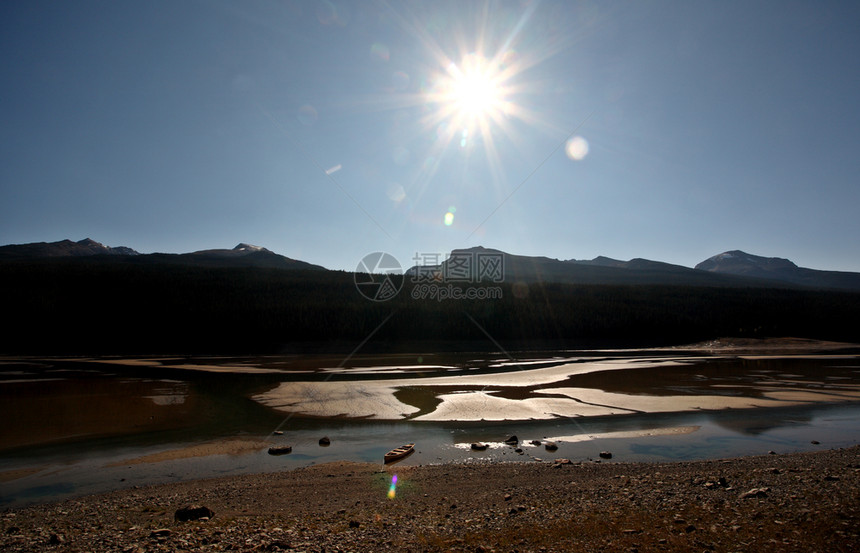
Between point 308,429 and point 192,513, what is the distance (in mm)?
8892

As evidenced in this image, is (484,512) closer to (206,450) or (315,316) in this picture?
(206,450)

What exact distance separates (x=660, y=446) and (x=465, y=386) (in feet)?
43.0

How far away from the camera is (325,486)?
10023 mm

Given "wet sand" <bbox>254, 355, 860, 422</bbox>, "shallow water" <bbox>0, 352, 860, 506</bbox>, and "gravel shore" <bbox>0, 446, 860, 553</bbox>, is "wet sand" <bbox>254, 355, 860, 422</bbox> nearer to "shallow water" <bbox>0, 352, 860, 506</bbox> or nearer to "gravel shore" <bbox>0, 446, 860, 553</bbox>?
"shallow water" <bbox>0, 352, 860, 506</bbox>

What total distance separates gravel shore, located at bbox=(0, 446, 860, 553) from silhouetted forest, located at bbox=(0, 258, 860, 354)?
47.4 m

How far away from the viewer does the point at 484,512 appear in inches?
313

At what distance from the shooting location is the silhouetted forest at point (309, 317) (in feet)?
200

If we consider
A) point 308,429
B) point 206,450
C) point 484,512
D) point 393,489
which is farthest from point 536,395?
point 484,512

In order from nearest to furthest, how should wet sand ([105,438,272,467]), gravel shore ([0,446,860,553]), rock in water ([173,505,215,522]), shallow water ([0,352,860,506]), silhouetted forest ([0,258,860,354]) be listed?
1. gravel shore ([0,446,860,553])
2. rock in water ([173,505,215,522])
3. shallow water ([0,352,860,506])
4. wet sand ([105,438,272,467])
5. silhouetted forest ([0,258,860,354])

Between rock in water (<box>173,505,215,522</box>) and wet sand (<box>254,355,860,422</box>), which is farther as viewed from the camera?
wet sand (<box>254,355,860,422</box>)

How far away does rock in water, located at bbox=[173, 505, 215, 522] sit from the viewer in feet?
25.4

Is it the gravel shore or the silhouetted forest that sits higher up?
the silhouetted forest

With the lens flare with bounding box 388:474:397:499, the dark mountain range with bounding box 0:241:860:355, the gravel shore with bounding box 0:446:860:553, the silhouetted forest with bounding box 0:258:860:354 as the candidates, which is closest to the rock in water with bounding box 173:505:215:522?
the gravel shore with bounding box 0:446:860:553

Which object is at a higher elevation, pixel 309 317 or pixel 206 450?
pixel 309 317
